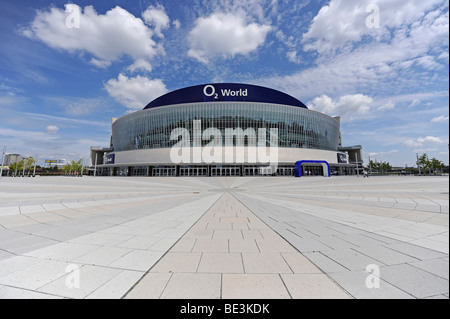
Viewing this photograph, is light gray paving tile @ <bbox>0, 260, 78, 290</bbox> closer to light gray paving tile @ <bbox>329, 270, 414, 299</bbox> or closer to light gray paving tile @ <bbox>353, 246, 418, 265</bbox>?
light gray paving tile @ <bbox>329, 270, 414, 299</bbox>

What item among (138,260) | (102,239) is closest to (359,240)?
(138,260)

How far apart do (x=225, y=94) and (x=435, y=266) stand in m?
65.8

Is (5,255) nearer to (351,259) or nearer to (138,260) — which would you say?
(138,260)

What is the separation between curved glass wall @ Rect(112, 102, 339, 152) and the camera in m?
54.9

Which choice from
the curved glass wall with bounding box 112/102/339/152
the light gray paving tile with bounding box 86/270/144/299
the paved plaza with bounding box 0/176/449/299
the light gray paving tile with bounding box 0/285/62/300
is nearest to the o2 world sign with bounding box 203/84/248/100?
the curved glass wall with bounding box 112/102/339/152

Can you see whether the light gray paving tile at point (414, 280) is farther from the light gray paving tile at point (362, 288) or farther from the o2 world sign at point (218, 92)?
the o2 world sign at point (218, 92)

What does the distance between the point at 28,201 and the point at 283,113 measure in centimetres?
5932

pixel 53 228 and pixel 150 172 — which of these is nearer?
pixel 53 228

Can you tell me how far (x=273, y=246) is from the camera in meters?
4.52

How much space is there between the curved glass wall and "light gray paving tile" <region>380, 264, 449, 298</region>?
50705mm

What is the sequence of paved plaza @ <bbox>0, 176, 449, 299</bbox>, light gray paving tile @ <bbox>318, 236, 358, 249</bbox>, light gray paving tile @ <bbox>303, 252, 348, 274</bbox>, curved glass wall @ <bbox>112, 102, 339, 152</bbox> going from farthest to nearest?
1. curved glass wall @ <bbox>112, 102, 339, 152</bbox>
2. light gray paving tile @ <bbox>318, 236, 358, 249</bbox>
3. light gray paving tile @ <bbox>303, 252, 348, 274</bbox>
4. paved plaza @ <bbox>0, 176, 449, 299</bbox>
